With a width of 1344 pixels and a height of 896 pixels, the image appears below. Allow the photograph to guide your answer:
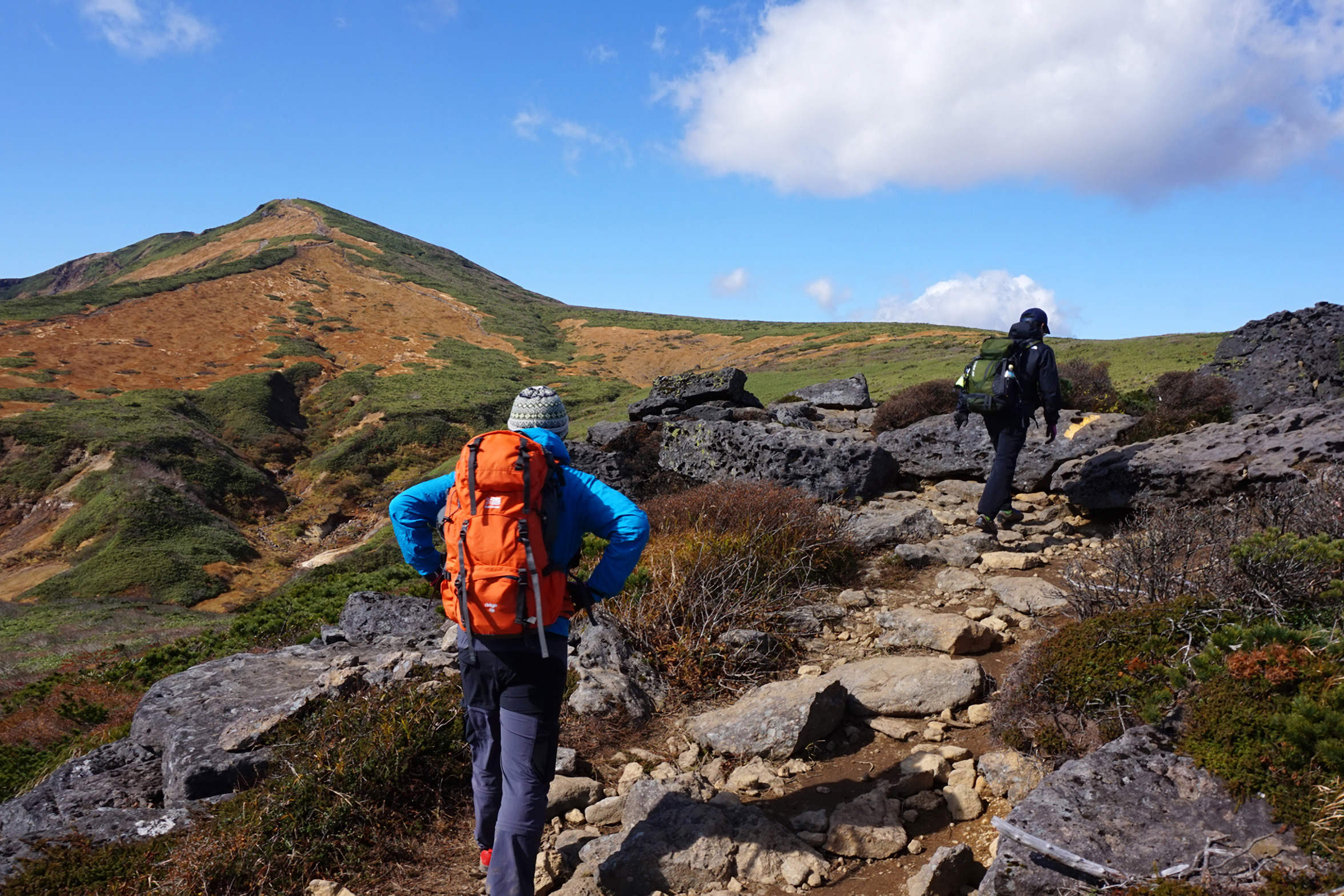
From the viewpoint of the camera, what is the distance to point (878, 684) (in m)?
4.84

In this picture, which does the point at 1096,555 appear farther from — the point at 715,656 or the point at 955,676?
A: the point at 715,656

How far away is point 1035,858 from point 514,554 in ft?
6.79

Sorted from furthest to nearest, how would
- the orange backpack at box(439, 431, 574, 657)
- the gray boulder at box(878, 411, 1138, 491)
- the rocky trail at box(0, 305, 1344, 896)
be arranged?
the gray boulder at box(878, 411, 1138, 491), the orange backpack at box(439, 431, 574, 657), the rocky trail at box(0, 305, 1344, 896)

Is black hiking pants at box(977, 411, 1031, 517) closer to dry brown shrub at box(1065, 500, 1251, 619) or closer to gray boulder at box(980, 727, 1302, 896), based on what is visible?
dry brown shrub at box(1065, 500, 1251, 619)

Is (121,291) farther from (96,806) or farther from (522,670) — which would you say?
(522,670)

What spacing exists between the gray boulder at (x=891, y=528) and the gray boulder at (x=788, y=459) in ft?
4.56

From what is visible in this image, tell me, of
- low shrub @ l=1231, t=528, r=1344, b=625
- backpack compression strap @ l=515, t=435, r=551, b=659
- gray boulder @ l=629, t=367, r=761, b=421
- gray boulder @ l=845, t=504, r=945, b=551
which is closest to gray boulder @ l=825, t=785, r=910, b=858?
backpack compression strap @ l=515, t=435, r=551, b=659

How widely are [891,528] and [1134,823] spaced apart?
221 inches

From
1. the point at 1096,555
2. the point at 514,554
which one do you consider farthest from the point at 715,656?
the point at 1096,555

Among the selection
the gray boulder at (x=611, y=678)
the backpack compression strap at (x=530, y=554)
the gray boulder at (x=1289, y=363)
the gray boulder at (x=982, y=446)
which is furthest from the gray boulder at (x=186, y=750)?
the gray boulder at (x=1289, y=363)

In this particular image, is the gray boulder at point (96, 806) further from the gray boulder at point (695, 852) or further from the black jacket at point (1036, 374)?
the black jacket at point (1036, 374)

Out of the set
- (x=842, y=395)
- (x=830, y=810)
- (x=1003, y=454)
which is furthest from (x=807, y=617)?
(x=842, y=395)

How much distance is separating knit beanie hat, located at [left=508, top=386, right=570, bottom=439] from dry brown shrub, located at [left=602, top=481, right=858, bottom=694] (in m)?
2.68

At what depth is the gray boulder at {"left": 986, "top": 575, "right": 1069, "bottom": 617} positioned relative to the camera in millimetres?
5855
